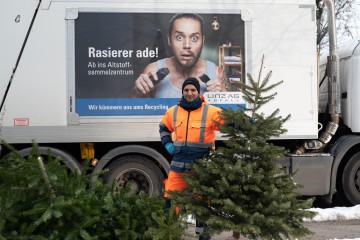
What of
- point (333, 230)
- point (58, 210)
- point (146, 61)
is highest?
point (146, 61)

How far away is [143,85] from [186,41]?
0.82 m

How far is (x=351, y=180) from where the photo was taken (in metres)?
6.69

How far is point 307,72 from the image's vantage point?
247 inches

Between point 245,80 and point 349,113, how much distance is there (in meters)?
1.78

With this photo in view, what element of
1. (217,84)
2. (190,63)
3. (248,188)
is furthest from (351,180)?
(248,188)

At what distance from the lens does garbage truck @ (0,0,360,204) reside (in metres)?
5.83

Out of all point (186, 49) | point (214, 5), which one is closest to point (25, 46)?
point (186, 49)

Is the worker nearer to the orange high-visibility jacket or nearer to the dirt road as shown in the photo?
the orange high-visibility jacket

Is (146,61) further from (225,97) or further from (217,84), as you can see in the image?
(225,97)

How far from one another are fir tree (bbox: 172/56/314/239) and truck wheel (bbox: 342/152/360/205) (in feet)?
11.6

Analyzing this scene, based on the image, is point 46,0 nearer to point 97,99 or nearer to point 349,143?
point 97,99

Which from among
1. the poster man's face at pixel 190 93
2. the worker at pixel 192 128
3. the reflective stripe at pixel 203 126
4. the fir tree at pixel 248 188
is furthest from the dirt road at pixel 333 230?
the poster man's face at pixel 190 93

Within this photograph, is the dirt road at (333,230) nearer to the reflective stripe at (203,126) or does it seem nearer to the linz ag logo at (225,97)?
the reflective stripe at (203,126)

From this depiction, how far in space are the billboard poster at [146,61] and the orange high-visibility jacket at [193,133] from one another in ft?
5.87
